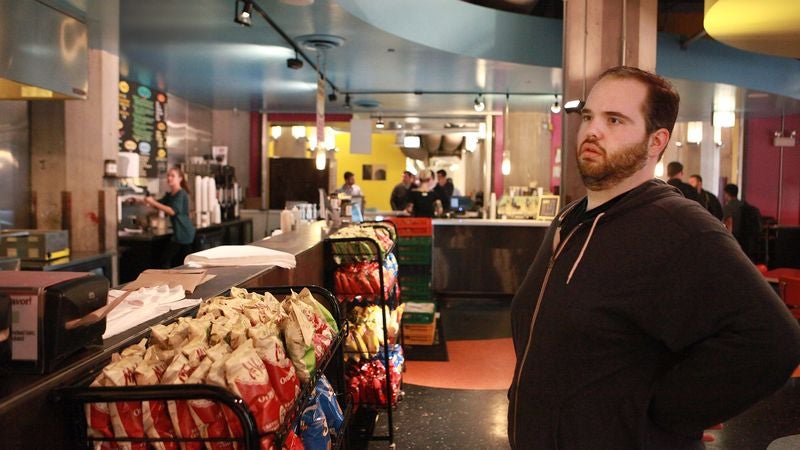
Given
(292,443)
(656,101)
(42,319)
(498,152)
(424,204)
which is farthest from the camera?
(498,152)

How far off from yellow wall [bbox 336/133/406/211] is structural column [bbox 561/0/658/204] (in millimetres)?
13787

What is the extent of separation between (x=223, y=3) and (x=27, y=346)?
5.17m

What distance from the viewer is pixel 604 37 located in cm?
381

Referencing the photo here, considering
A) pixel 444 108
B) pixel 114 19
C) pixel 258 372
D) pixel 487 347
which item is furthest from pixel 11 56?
pixel 444 108

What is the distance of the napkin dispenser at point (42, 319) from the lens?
1136 millimetres

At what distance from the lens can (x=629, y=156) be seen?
1613 millimetres

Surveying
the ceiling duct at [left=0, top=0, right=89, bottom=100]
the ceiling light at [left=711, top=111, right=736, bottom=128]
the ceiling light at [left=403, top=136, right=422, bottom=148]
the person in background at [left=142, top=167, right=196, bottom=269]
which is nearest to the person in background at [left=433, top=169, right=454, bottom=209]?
the ceiling light at [left=403, top=136, right=422, bottom=148]

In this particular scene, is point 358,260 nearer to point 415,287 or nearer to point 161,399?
point 161,399

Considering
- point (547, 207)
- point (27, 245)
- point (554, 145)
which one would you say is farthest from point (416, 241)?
point (554, 145)

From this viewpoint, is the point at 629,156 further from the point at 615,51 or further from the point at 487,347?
the point at 487,347

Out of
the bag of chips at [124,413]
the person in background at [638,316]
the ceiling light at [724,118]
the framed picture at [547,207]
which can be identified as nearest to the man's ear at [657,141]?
the person in background at [638,316]

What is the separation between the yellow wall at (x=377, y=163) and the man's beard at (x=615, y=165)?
1596 cm

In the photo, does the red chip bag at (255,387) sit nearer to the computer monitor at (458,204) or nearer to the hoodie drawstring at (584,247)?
the hoodie drawstring at (584,247)

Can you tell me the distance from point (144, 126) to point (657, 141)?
967cm
